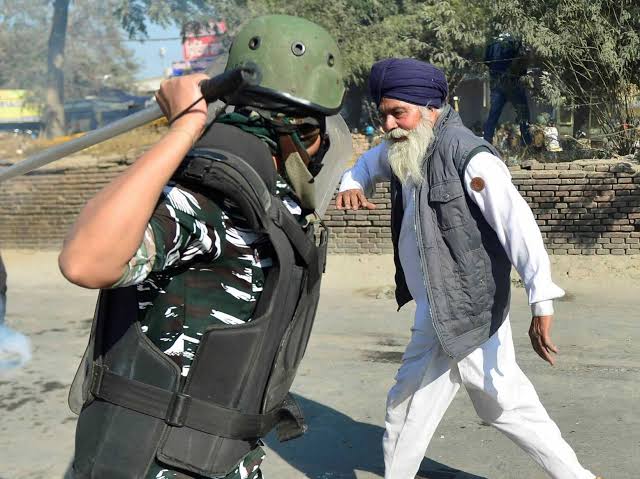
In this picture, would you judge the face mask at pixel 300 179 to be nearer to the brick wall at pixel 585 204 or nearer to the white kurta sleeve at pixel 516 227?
the white kurta sleeve at pixel 516 227

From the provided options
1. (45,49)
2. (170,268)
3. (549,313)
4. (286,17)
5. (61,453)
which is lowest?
(45,49)

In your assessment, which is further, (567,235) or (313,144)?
(567,235)

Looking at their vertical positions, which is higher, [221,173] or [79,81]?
[221,173]

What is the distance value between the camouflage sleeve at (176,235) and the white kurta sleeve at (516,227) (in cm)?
159

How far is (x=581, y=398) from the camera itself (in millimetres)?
4824

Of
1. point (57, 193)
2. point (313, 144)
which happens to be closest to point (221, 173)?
point (313, 144)

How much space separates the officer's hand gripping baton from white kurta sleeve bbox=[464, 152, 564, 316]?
146cm

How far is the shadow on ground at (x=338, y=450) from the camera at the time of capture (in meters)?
3.94

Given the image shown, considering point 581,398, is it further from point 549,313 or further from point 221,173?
point 221,173

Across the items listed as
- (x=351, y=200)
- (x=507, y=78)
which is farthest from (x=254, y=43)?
(x=507, y=78)

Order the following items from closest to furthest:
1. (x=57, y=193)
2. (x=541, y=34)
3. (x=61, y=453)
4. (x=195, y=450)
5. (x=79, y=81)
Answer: (x=195, y=450)
(x=61, y=453)
(x=541, y=34)
(x=57, y=193)
(x=79, y=81)

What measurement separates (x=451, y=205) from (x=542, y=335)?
0.57 metres

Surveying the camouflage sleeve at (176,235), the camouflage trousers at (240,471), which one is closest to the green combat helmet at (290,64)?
the camouflage sleeve at (176,235)

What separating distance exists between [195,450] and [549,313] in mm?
1657
